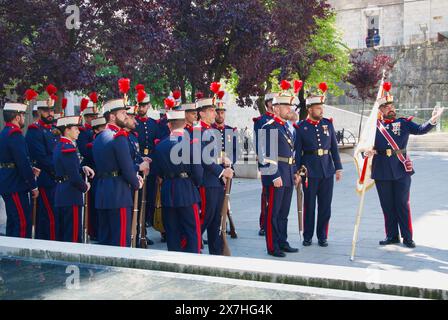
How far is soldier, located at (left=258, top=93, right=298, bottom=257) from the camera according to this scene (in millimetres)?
7098

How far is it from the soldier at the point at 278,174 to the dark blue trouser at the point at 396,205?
1235 millimetres

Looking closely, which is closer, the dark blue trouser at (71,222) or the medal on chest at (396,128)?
the dark blue trouser at (71,222)

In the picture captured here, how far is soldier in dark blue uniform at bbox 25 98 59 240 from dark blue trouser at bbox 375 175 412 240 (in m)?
4.20

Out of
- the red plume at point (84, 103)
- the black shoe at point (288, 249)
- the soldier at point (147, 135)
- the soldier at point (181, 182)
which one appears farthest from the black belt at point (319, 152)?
the red plume at point (84, 103)

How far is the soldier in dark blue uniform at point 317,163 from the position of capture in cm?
758

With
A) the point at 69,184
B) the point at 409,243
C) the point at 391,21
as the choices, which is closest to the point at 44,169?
the point at 69,184

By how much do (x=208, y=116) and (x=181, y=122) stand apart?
71cm

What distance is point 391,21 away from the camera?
154ft

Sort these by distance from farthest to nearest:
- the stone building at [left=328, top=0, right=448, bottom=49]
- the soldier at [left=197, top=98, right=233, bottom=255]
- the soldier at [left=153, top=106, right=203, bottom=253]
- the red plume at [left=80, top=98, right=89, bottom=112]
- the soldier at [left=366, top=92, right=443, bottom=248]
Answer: the stone building at [left=328, top=0, right=448, bottom=49] → the red plume at [left=80, top=98, right=89, bottom=112] → the soldier at [left=366, top=92, right=443, bottom=248] → the soldier at [left=197, top=98, right=233, bottom=255] → the soldier at [left=153, top=106, right=203, bottom=253]

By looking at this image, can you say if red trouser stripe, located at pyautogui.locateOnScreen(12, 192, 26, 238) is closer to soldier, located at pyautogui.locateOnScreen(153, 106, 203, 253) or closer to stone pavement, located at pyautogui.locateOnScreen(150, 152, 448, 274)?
stone pavement, located at pyautogui.locateOnScreen(150, 152, 448, 274)

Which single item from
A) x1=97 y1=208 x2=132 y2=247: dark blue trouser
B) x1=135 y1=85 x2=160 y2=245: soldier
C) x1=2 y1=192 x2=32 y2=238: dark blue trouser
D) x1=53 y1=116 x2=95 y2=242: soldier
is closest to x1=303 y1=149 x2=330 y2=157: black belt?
x1=135 y1=85 x2=160 y2=245: soldier

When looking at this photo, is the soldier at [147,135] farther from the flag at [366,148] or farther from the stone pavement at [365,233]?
the flag at [366,148]

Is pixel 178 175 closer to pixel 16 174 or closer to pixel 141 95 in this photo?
pixel 141 95

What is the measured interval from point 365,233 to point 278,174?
6.38 ft
